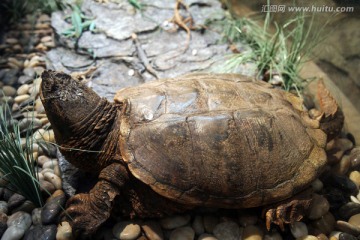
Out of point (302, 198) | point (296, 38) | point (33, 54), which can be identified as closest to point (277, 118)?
point (302, 198)

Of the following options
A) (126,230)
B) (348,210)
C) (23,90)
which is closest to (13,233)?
(126,230)

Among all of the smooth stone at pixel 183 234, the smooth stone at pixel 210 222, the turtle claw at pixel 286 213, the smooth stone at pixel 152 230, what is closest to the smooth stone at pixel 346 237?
the turtle claw at pixel 286 213

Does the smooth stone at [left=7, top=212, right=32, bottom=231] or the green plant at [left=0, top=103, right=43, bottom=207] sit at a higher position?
the green plant at [left=0, top=103, right=43, bottom=207]

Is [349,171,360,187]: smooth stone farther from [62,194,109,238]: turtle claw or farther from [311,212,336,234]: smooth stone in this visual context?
[62,194,109,238]: turtle claw

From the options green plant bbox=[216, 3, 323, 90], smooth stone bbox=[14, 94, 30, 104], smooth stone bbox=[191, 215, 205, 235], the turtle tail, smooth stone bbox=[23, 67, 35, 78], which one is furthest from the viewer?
smooth stone bbox=[23, 67, 35, 78]

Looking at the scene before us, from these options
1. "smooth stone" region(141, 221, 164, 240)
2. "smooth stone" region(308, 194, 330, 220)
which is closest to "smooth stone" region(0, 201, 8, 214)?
"smooth stone" region(141, 221, 164, 240)

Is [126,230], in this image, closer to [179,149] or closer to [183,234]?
[183,234]

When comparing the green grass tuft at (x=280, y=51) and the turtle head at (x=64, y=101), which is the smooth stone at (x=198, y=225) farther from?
the green grass tuft at (x=280, y=51)
